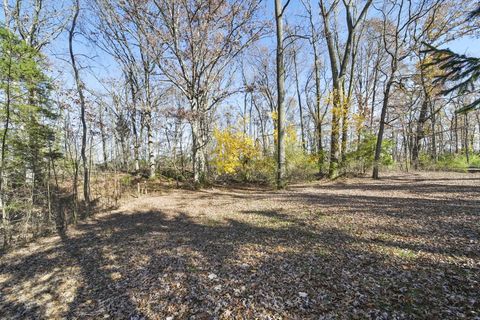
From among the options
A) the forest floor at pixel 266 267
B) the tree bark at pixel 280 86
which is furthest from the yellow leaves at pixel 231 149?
the forest floor at pixel 266 267

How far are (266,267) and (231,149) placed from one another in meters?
8.75

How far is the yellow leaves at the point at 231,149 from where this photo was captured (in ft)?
37.9

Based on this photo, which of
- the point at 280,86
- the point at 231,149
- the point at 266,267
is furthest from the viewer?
the point at 231,149

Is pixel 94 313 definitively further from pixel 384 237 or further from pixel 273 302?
pixel 384 237

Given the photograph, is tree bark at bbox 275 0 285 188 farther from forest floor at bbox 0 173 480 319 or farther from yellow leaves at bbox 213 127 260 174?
forest floor at bbox 0 173 480 319

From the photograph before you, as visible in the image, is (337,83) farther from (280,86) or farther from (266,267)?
(266,267)

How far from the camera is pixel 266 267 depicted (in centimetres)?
312

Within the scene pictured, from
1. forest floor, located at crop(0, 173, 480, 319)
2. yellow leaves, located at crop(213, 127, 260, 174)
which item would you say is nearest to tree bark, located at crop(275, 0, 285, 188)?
yellow leaves, located at crop(213, 127, 260, 174)

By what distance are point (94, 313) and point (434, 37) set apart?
55.5 feet

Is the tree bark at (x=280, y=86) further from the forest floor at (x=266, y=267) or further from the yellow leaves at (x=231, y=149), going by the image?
the forest floor at (x=266, y=267)

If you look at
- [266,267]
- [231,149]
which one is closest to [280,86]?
[231,149]

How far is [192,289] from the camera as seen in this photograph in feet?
9.07

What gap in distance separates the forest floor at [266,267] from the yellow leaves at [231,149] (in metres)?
5.95

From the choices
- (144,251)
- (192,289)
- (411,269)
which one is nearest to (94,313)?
(192,289)
